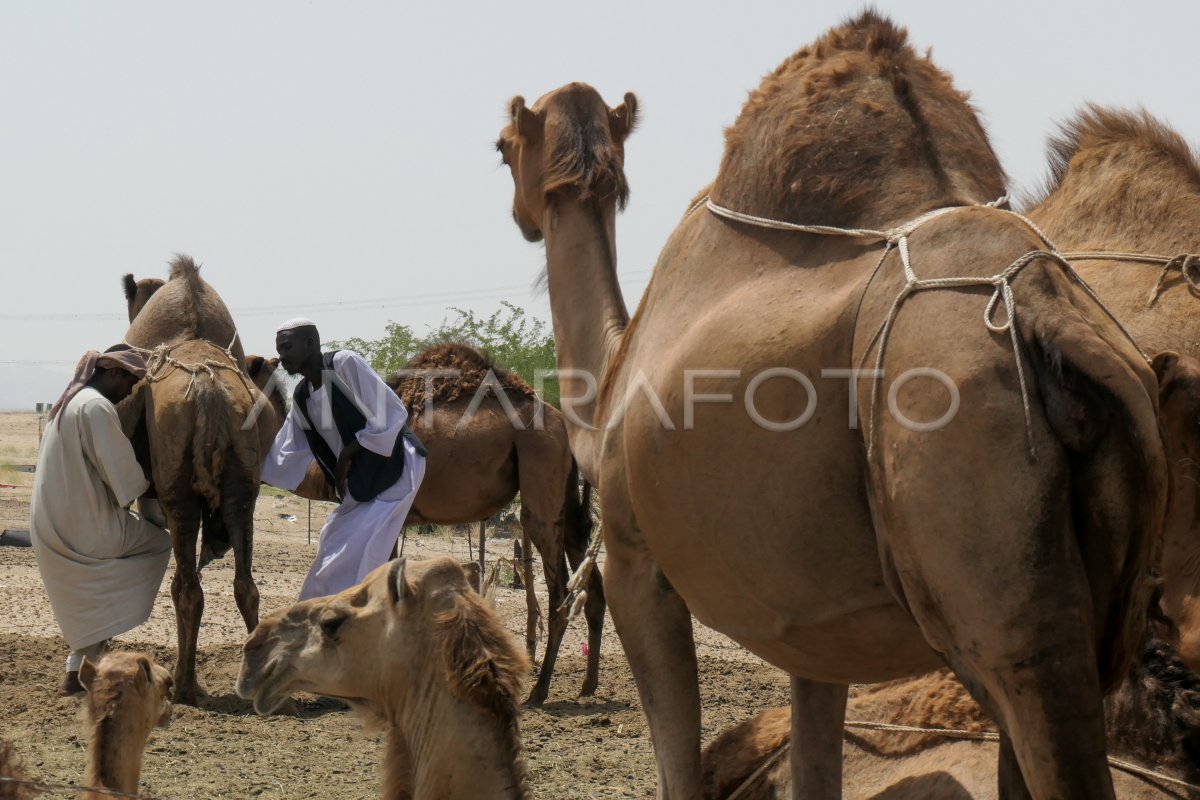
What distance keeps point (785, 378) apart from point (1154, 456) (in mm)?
779

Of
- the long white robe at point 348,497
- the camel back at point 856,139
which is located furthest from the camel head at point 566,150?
the long white robe at point 348,497

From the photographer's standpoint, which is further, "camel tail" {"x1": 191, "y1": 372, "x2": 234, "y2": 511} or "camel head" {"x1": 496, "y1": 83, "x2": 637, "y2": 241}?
"camel tail" {"x1": 191, "y1": 372, "x2": 234, "y2": 511}

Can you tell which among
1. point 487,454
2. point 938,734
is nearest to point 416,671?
point 938,734

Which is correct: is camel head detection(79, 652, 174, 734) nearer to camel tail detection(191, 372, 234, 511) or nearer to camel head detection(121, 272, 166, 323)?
camel tail detection(191, 372, 234, 511)

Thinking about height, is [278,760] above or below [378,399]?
below

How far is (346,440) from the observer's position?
26.2 ft

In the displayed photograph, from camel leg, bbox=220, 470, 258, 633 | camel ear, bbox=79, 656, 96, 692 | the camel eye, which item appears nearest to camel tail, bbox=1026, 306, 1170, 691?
the camel eye

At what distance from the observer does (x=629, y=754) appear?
7570mm

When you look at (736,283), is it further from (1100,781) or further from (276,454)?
(276,454)

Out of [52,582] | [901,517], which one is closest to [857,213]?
[901,517]

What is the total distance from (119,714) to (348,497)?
3.20 meters

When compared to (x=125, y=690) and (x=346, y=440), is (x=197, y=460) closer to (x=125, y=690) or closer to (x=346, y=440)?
(x=346, y=440)

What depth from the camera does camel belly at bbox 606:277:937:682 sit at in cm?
305

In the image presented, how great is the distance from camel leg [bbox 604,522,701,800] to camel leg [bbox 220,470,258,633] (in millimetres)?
5602
